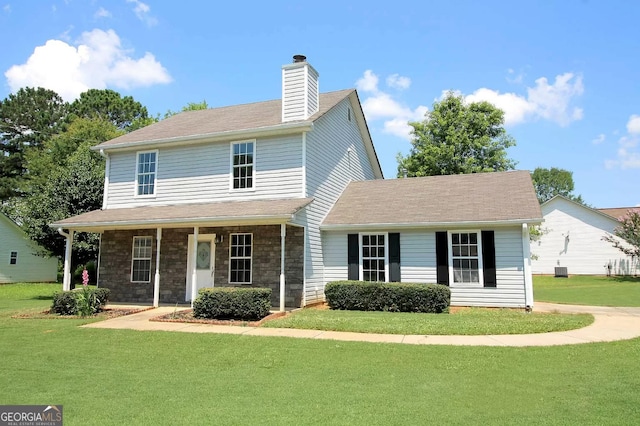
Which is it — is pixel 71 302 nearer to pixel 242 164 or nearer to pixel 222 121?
pixel 242 164

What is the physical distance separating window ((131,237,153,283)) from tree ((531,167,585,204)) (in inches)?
2686

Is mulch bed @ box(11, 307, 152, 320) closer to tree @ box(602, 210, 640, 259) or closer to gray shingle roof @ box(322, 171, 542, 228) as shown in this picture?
gray shingle roof @ box(322, 171, 542, 228)

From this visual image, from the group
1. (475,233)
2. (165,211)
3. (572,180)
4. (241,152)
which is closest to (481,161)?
(475,233)

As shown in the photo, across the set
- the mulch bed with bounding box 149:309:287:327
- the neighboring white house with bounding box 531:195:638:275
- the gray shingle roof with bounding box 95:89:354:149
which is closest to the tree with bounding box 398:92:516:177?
the neighboring white house with bounding box 531:195:638:275

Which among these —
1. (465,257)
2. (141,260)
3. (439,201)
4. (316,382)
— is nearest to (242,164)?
(141,260)

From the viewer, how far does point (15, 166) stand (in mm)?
39562

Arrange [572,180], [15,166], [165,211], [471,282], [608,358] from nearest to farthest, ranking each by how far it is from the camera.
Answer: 1. [608,358]
2. [471,282]
3. [165,211]
4. [15,166]
5. [572,180]

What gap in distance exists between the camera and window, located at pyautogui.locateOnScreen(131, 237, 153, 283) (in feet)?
52.4

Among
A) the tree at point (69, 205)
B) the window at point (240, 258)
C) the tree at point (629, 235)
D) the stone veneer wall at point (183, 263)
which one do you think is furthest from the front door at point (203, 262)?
the tree at point (629, 235)

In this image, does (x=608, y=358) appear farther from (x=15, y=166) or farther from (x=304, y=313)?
(x=15, y=166)

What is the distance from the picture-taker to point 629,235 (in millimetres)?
27250

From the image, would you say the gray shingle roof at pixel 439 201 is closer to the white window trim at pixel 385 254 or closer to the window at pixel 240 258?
the white window trim at pixel 385 254

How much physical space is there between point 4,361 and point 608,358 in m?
9.54

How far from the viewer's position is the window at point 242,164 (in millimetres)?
15148
